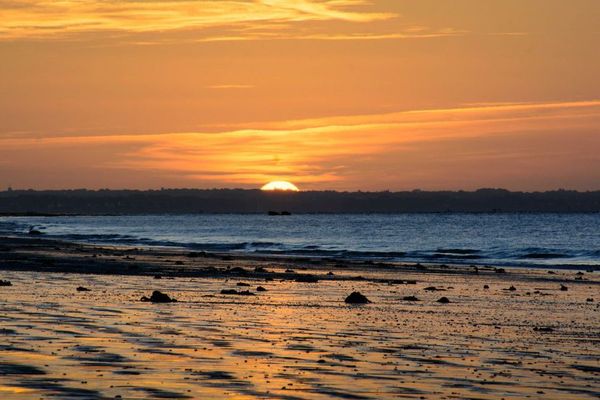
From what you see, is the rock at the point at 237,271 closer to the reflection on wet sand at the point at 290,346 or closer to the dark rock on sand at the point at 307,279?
the dark rock on sand at the point at 307,279

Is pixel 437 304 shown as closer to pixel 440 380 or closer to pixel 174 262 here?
pixel 440 380

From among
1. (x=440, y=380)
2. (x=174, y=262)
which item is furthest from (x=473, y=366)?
(x=174, y=262)

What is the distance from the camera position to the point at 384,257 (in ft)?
260

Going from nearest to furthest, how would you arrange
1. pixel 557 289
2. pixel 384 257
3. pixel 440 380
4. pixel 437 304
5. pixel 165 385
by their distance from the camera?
pixel 165 385 < pixel 440 380 < pixel 437 304 < pixel 557 289 < pixel 384 257

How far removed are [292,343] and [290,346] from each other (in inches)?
18.5

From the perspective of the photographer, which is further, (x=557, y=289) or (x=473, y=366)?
(x=557, y=289)

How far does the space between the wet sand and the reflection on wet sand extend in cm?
3

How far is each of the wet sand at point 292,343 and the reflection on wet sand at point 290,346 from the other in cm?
3

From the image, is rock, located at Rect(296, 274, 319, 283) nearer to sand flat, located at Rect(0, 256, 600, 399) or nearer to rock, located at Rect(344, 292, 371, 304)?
sand flat, located at Rect(0, 256, 600, 399)

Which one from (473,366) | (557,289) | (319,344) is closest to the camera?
(473,366)

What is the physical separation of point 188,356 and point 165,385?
2.98m

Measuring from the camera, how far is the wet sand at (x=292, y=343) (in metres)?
15.3

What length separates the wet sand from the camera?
50.1 feet

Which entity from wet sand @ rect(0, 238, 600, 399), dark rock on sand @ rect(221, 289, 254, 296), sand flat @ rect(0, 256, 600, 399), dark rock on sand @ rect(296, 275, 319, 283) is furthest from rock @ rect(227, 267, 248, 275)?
dark rock on sand @ rect(221, 289, 254, 296)
